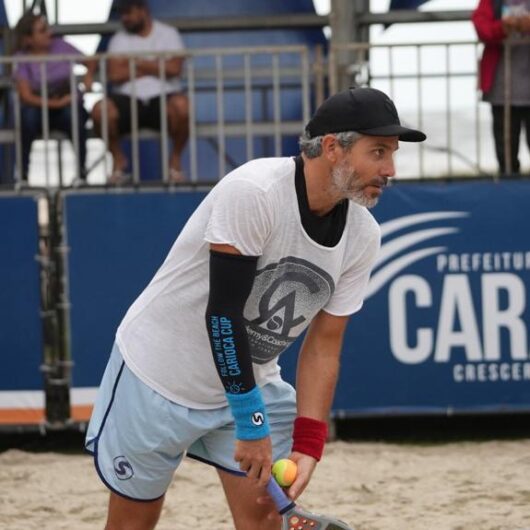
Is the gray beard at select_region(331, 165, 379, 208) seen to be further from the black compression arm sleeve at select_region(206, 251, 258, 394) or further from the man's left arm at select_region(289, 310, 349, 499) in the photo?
the man's left arm at select_region(289, 310, 349, 499)

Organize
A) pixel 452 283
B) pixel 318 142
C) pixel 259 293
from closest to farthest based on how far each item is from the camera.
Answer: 1. pixel 318 142
2. pixel 259 293
3. pixel 452 283

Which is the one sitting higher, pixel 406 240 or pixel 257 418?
pixel 406 240

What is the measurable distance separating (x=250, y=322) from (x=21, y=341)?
3.73 meters

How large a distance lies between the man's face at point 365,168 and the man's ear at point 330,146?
0.06 feet

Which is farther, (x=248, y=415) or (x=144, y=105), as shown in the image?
(x=144, y=105)

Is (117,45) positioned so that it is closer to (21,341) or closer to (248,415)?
(21,341)

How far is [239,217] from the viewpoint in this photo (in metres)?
3.76

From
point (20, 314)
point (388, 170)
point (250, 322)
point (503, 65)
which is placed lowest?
point (20, 314)

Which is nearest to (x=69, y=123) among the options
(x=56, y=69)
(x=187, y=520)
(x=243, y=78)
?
(x=56, y=69)

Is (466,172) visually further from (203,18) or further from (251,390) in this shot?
(251,390)

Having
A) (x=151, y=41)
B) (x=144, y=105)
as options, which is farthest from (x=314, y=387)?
(x=151, y=41)

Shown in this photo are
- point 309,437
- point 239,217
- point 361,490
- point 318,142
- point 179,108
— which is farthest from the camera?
point 179,108

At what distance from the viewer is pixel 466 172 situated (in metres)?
8.39

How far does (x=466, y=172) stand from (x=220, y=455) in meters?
4.48
